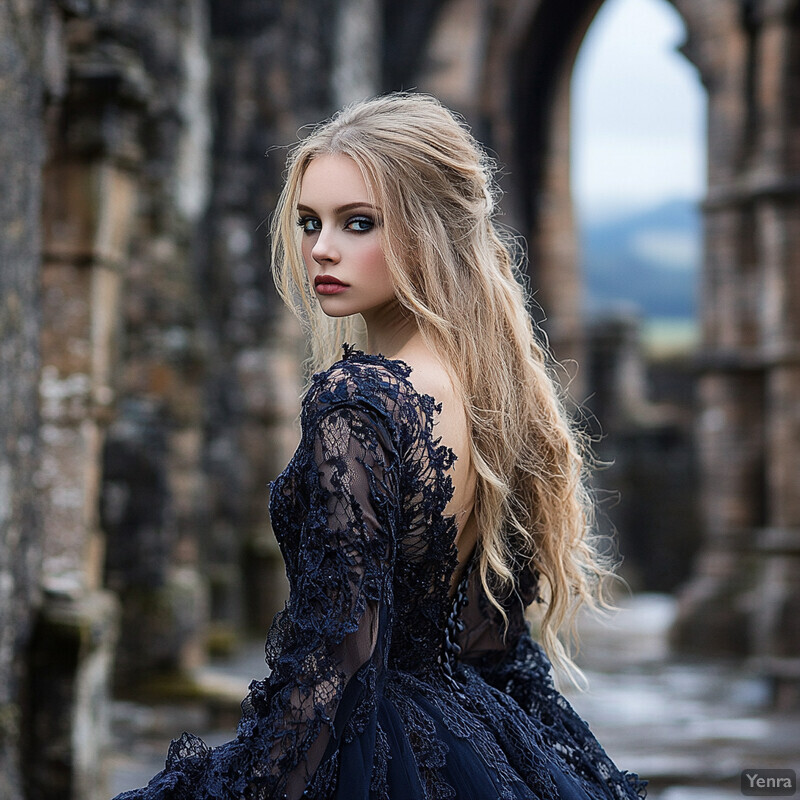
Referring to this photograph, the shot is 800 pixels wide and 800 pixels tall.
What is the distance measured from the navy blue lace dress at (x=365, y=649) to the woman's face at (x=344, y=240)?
0.43 feet

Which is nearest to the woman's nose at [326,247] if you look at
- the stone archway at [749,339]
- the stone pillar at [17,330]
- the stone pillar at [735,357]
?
the stone pillar at [17,330]

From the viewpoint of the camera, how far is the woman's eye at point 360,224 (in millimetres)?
1986

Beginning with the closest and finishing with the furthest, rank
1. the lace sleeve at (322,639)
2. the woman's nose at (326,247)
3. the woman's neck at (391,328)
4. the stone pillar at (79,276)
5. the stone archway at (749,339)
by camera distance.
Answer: the lace sleeve at (322,639), the woman's nose at (326,247), the woman's neck at (391,328), the stone pillar at (79,276), the stone archway at (749,339)

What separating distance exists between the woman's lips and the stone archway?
8.08 m

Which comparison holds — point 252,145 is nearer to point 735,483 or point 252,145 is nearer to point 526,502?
point 735,483

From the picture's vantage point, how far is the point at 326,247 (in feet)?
6.48

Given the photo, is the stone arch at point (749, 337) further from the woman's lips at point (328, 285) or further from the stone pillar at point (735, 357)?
the woman's lips at point (328, 285)

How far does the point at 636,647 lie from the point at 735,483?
7.63 ft

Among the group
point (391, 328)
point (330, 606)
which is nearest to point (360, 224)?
point (391, 328)

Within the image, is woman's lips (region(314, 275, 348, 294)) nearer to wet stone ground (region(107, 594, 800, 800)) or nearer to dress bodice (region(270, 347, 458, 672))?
dress bodice (region(270, 347, 458, 672))

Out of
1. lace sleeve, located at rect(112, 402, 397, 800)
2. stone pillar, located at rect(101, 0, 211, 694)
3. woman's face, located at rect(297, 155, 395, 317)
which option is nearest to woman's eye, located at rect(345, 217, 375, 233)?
woman's face, located at rect(297, 155, 395, 317)

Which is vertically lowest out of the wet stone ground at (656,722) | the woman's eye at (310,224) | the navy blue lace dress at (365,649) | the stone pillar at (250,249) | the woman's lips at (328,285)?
the wet stone ground at (656,722)

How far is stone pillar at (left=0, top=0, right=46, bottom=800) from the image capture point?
3404 mm

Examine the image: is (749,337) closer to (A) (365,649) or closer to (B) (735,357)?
(B) (735,357)
